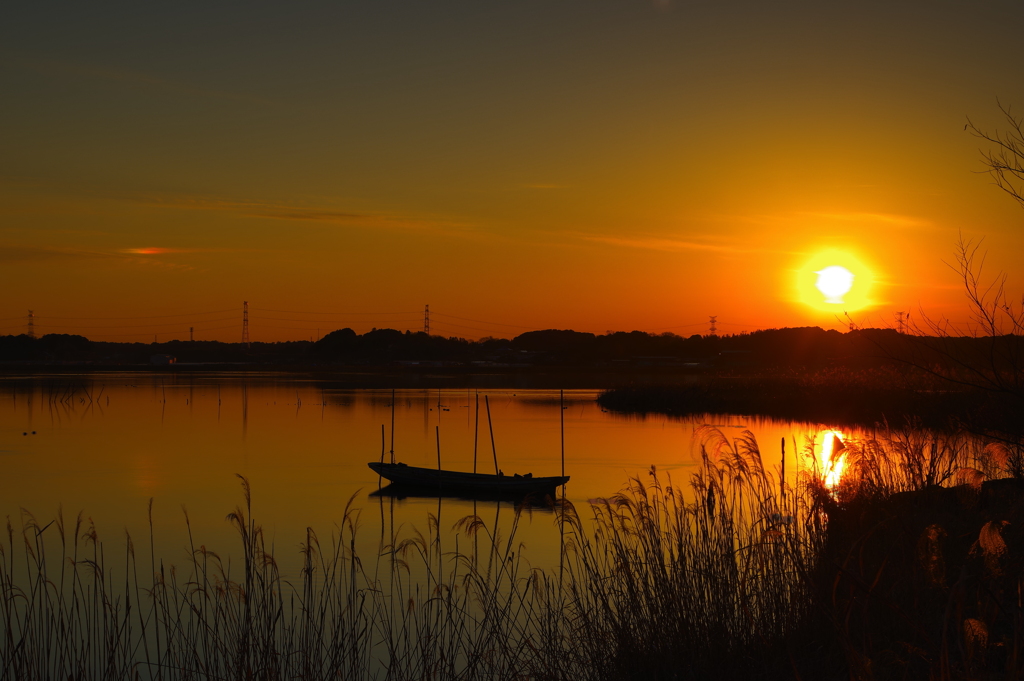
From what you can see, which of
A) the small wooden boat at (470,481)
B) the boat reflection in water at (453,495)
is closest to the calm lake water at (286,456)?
the boat reflection in water at (453,495)

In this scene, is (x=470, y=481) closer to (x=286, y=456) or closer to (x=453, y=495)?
(x=453, y=495)

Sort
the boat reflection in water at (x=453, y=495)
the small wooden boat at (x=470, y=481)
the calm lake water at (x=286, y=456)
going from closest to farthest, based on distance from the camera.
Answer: the calm lake water at (x=286, y=456)
the small wooden boat at (x=470, y=481)
the boat reflection in water at (x=453, y=495)

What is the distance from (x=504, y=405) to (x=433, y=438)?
25.5 metres

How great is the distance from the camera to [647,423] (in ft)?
163

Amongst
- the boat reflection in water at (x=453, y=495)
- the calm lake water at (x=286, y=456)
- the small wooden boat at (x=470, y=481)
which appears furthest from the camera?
the boat reflection in water at (x=453, y=495)

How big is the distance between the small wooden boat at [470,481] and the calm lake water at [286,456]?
614mm

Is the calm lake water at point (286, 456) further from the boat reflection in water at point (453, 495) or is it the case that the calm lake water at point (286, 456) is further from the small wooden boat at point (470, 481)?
the small wooden boat at point (470, 481)

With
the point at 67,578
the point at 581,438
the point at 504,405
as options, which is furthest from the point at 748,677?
the point at 504,405

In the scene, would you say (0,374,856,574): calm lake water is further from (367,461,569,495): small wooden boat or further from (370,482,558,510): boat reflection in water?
(367,461,569,495): small wooden boat

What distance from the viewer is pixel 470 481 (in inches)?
969

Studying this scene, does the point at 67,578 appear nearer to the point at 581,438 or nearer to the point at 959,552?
the point at 959,552

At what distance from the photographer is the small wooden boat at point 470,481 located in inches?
929

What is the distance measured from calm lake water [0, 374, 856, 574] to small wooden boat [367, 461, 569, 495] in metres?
0.61

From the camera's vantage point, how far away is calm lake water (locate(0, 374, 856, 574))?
2147cm
